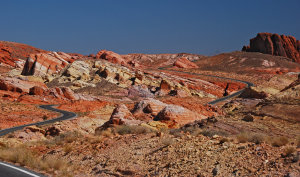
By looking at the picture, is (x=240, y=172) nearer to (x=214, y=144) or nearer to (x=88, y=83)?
(x=214, y=144)

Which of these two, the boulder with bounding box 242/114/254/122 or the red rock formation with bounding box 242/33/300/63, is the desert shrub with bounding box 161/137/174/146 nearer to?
the boulder with bounding box 242/114/254/122

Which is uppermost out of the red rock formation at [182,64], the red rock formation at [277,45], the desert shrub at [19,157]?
the red rock formation at [277,45]

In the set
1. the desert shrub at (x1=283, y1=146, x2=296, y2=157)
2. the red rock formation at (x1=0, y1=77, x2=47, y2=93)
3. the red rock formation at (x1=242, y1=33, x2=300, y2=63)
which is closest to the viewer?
the desert shrub at (x1=283, y1=146, x2=296, y2=157)

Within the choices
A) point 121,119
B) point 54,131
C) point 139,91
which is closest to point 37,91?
point 139,91

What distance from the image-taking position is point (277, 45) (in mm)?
138250

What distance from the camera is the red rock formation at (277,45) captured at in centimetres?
13762

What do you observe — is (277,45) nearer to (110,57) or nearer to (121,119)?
(110,57)

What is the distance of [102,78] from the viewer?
68562 millimetres

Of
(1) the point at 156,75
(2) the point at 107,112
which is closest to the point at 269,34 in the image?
(1) the point at 156,75

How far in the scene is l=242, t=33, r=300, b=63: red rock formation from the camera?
137625 millimetres

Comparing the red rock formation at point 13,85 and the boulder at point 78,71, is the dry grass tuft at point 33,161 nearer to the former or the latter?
the red rock formation at point 13,85

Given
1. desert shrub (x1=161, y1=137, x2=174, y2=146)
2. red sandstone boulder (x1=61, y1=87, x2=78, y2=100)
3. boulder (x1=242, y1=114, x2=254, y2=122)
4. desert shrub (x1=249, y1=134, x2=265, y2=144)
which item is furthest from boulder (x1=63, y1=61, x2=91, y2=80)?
desert shrub (x1=249, y1=134, x2=265, y2=144)

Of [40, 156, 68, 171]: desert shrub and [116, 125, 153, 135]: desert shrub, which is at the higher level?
[116, 125, 153, 135]: desert shrub

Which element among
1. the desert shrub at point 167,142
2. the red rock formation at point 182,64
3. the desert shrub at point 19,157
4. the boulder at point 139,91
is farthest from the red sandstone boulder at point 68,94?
the red rock formation at point 182,64
